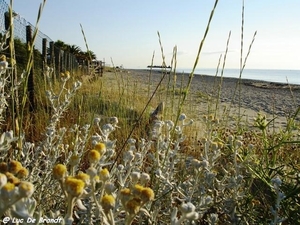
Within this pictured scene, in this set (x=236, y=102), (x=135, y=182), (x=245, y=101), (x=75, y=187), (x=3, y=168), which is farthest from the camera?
(x=245, y=101)

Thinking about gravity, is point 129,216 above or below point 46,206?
above

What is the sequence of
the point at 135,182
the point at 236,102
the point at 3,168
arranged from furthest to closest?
the point at 236,102
the point at 135,182
the point at 3,168

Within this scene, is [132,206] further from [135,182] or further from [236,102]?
[236,102]

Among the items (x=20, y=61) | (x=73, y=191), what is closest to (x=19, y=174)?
(x=73, y=191)

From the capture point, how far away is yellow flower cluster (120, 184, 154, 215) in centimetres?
71

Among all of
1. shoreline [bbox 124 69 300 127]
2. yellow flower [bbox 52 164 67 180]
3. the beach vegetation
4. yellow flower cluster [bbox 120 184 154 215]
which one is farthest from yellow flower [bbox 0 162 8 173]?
shoreline [bbox 124 69 300 127]

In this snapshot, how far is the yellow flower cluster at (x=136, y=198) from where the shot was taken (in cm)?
71

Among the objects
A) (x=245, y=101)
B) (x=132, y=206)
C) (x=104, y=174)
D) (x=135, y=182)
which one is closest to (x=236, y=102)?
(x=245, y=101)

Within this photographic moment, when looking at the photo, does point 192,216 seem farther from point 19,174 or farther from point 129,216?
point 19,174

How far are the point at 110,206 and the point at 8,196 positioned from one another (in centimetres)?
21

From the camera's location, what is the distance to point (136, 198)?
74 centimetres

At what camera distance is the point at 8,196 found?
61 centimetres

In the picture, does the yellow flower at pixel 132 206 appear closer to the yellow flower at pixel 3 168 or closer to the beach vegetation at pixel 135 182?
the beach vegetation at pixel 135 182

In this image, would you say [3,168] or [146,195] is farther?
[3,168]
